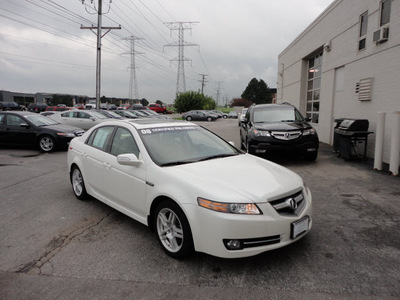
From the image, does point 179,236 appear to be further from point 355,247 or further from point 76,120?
point 76,120

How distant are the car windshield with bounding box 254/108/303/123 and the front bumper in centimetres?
645

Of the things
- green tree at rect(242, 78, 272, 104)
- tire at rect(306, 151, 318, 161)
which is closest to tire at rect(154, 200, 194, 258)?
tire at rect(306, 151, 318, 161)

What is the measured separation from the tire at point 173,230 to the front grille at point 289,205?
90 cm

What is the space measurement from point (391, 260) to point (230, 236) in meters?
1.82

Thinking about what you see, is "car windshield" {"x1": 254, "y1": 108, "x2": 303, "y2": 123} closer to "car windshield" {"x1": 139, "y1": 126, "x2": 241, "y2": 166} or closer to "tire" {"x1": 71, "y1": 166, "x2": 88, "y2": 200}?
"car windshield" {"x1": 139, "y1": 126, "x2": 241, "y2": 166}

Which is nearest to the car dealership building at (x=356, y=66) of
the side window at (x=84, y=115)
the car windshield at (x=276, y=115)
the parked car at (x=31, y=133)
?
the car windshield at (x=276, y=115)

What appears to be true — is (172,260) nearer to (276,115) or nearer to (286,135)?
(286,135)

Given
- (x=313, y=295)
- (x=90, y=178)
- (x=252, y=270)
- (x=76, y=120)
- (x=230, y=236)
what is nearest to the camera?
(x=313, y=295)

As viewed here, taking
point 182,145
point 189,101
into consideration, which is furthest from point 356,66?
point 189,101

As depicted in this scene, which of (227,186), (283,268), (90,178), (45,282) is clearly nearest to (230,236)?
(227,186)

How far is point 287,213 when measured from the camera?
3061 millimetres

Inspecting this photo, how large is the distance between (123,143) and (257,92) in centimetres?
9668

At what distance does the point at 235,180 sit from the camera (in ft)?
10.5

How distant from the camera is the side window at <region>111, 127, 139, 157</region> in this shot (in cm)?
401
